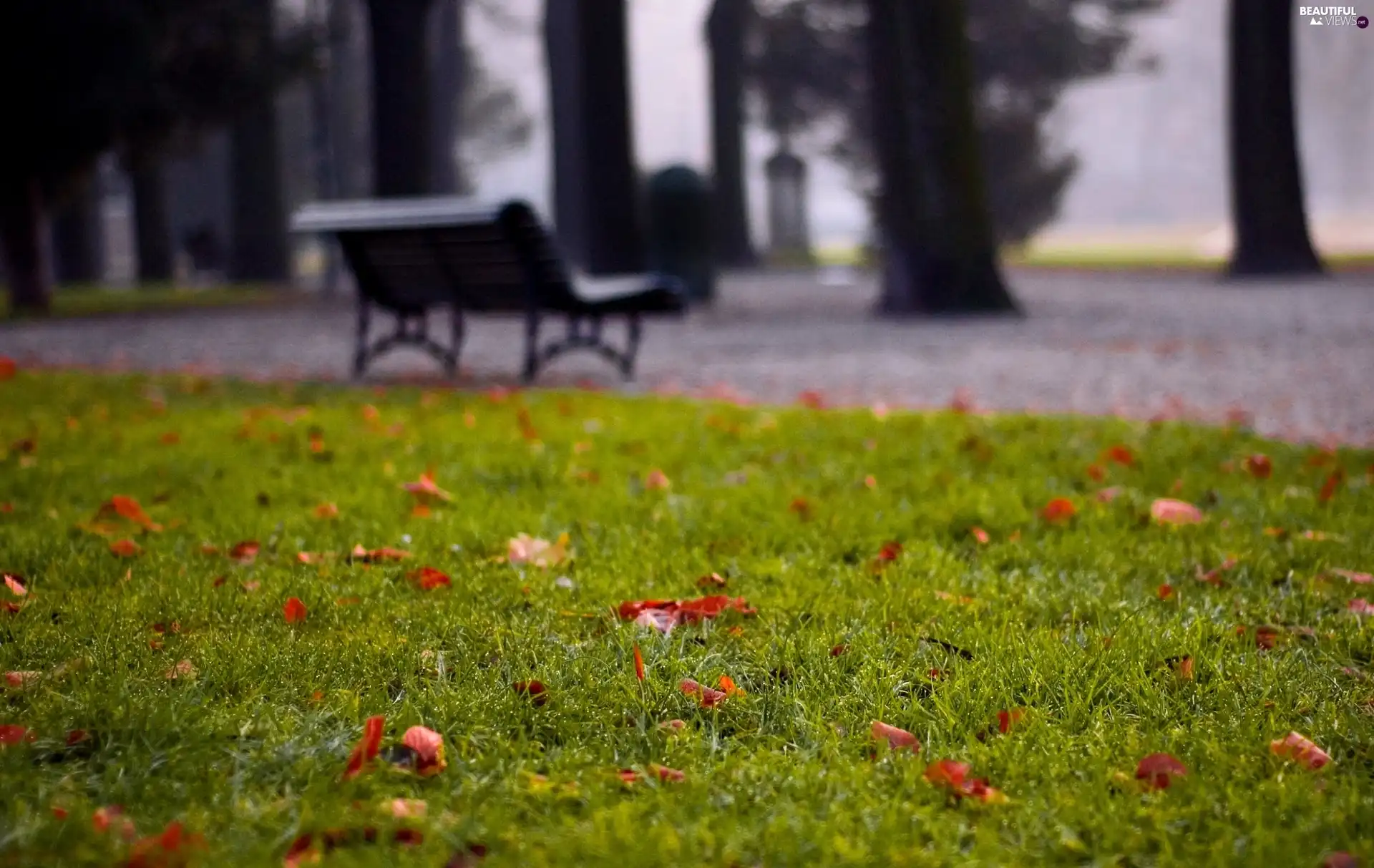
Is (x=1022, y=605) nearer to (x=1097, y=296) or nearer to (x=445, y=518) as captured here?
(x=445, y=518)

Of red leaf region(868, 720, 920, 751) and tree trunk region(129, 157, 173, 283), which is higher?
tree trunk region(129, 157, 173, 283)

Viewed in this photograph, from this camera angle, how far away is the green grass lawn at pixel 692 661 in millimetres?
2189

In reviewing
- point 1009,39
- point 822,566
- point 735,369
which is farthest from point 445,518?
point 1009,39

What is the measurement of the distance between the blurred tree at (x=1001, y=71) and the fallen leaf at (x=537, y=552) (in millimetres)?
29000

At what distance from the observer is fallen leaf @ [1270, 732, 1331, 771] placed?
2.45 metres

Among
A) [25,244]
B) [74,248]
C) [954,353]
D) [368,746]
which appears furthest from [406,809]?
[74,248]

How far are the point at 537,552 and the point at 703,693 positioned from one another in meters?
1.19

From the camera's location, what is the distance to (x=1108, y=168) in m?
102

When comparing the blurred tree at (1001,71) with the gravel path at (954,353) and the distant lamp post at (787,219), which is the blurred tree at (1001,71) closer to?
the distant lamp post at (787,219)

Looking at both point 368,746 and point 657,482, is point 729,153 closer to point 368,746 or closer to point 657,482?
point 657,482

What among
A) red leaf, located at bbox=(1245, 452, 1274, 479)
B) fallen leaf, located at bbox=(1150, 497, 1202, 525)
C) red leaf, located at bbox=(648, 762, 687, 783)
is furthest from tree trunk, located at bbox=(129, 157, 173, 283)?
red leaf, located at bbox=(648, 762, 687, 783)

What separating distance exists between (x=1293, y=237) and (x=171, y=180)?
34.0 m

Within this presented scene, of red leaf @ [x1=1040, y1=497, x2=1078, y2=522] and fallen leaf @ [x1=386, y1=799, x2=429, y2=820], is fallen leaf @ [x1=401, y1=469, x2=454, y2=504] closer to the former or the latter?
red leaf @ [x1=1040, y1=497, x2=1078, y2=522]

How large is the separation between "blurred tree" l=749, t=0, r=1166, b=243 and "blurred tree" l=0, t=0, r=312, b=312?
58.6 feet
